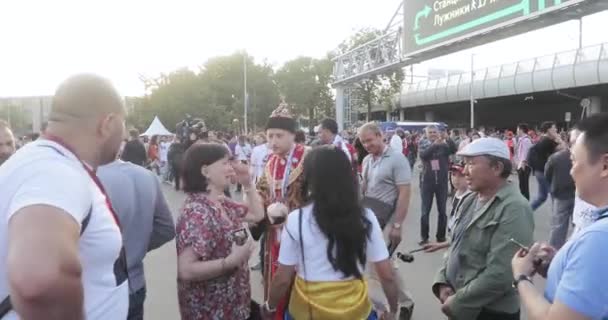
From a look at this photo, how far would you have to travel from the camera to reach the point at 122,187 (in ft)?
9.43

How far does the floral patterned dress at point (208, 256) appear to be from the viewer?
113 inches

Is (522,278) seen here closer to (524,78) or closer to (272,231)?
(272,231)

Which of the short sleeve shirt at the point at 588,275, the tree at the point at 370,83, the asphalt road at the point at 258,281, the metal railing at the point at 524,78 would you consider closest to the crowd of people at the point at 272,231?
the short sleeve shirt at the point at 588,275

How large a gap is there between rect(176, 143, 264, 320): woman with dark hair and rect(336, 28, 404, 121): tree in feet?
115

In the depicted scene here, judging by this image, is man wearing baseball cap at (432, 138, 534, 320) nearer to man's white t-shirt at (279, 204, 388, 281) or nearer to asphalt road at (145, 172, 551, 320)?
man's white t-shirt at (279, 204, 388, 281)

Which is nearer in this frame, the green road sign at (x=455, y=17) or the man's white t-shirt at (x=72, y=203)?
the man's white t-shirt at (x=72, y=203)

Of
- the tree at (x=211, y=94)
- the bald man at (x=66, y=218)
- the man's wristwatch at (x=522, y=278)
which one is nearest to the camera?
the bald man at (x=66, y=218)

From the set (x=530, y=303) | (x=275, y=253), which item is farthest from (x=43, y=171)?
(x=275, y=253)

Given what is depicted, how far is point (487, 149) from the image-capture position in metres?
3.04

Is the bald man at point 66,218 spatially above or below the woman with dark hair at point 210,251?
above

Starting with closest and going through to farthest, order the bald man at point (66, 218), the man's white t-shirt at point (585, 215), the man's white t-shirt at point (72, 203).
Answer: the bald man at point (66, 218)
the man's white t-shirt at point (72, 203)
the man's white t-shirt at point (585, 215)

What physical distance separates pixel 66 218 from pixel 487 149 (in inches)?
91.8

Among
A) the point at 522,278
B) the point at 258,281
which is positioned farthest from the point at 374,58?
the point at 522,278

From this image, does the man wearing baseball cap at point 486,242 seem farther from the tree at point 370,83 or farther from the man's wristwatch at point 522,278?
the tree at point 370,83
